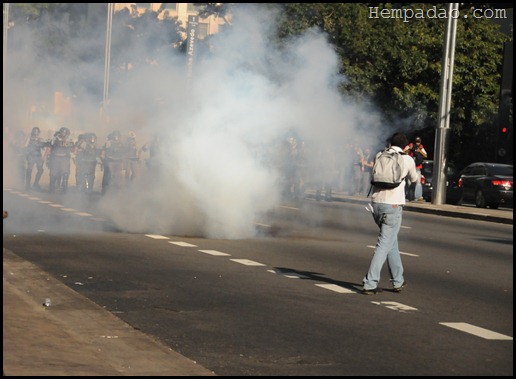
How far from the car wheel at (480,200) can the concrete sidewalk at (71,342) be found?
2871 centimetres

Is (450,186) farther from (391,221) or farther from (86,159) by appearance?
(391,221)

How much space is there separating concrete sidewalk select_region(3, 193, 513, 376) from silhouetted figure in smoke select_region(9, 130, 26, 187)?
22.2m

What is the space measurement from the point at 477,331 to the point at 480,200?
29.6 m

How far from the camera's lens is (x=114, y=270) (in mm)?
14938

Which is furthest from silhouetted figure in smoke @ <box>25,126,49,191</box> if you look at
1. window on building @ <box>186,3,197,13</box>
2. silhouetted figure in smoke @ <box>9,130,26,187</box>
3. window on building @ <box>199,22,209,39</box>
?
window on building @ <box>186,3,197,13</box>

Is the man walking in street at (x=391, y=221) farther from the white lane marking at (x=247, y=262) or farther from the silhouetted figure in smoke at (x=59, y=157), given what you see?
the silhouetted figure in smoke at (x=59, y=157)

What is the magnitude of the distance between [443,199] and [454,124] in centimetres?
778

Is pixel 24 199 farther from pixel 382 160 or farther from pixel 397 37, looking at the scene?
pixel 397 37

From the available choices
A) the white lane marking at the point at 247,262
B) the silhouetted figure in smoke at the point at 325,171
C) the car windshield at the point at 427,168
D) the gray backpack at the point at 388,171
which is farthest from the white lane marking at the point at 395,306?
the car windshield at the point at 427,168

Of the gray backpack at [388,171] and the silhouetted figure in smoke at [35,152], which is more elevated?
the gray backpack at [388,171]

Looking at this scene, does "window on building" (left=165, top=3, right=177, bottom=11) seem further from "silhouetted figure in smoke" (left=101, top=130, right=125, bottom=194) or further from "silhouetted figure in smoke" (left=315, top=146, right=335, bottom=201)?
"silhouetted figure in smoke" (left=101, top=130, right=125, bottom=194)

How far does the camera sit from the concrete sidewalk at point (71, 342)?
813 centimetres

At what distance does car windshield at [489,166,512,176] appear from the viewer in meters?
40.4

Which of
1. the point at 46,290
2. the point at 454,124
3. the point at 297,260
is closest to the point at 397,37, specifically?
the point at 454,124
